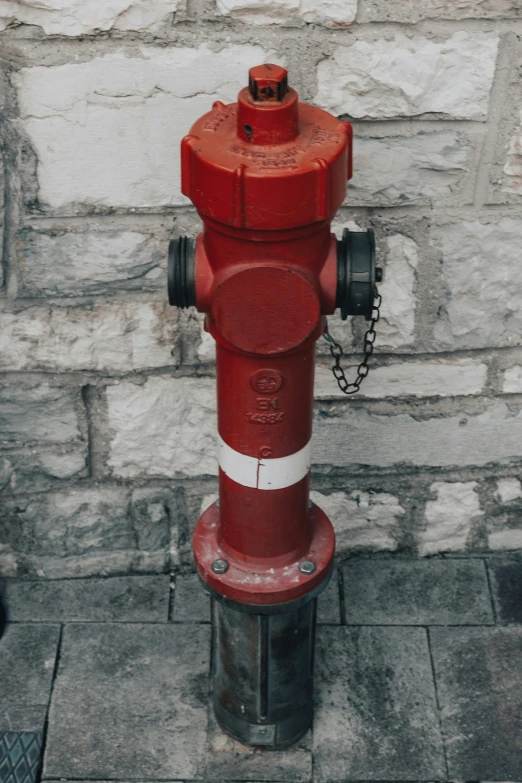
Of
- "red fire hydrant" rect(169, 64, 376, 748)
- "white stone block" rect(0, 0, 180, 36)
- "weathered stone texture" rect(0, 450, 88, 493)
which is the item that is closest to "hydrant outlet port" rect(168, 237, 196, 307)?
"red fire hydrant" rect(169, 64, 376, 748)

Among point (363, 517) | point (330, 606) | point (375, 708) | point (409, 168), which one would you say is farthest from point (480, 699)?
point (409, 168)

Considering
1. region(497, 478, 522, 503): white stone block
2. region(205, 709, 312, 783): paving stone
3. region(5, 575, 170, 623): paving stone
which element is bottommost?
region(205, 709, 312, 783): paving stone

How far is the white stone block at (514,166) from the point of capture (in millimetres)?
2361

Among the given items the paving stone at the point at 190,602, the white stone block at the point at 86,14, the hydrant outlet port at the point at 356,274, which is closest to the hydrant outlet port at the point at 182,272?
the hydrant outlet port at the point at 356,274

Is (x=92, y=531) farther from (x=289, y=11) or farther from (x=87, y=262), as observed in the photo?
(x=289, y=11)

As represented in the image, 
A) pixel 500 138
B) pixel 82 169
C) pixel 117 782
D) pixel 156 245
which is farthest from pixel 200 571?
pixel 500 138

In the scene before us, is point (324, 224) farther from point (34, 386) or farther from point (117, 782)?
point (117, 782)

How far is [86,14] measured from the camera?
2.17m

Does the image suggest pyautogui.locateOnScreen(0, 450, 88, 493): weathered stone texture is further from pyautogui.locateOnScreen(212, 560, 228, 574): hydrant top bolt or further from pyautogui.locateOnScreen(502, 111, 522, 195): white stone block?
pyautogui.locateOnScreen(502, 111, 522, 195): white stone block

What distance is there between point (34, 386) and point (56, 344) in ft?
0.48

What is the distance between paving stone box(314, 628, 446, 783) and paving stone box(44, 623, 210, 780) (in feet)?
1.09

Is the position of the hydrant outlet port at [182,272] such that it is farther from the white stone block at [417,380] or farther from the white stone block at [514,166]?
the white stone block at [514,166]

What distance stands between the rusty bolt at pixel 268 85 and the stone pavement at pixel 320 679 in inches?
64.8

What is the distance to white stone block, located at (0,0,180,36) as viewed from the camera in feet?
7.07
